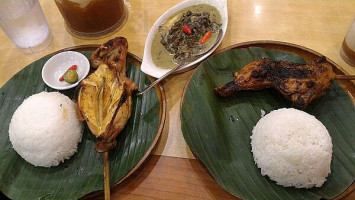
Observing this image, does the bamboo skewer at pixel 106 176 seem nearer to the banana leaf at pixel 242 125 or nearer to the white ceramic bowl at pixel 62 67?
the banana leaf at pixel 242 125

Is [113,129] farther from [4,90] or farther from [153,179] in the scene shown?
[4,90]

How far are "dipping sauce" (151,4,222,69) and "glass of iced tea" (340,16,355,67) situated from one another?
1.06 metres

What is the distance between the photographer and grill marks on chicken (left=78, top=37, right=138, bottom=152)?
6.67 ft

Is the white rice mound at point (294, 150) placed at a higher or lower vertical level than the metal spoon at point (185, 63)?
lower

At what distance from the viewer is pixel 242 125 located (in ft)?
7.19

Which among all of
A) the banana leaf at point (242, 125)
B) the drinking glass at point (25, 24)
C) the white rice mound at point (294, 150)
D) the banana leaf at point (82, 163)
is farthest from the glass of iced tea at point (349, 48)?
the drinking glass at point (25, 24)

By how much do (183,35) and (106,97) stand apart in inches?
37.5

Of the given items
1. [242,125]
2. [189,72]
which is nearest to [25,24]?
[189,72]

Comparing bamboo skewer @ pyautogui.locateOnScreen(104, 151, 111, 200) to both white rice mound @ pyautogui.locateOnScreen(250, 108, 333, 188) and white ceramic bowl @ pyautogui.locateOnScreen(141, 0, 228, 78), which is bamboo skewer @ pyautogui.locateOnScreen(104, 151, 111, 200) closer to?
white ceramic bowl @ pyautogui.locateOnScreen(141, 0, 228, 78)

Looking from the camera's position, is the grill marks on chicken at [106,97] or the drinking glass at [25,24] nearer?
the grill marks on chicken at [106,97]

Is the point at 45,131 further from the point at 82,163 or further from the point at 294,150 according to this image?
the point at 294,150

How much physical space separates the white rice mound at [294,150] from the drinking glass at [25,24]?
225 centimetres

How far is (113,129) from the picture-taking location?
2047mm

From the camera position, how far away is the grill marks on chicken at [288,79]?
6.93 ft
